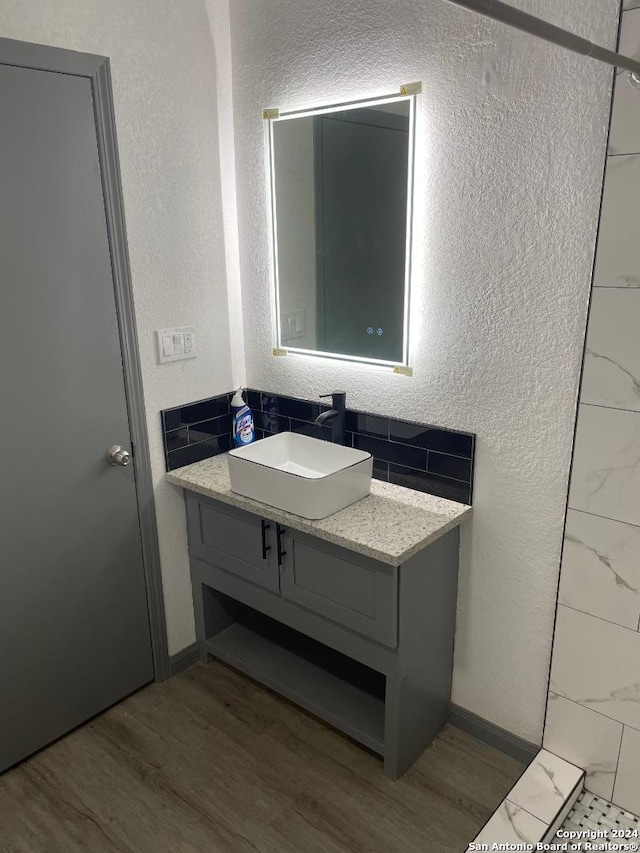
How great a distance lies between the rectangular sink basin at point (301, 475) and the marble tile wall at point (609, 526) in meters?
0.62

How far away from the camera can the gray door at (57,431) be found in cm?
177

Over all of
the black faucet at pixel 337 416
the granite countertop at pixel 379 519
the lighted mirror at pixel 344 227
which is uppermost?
the lighted mirror at pixel 344 227

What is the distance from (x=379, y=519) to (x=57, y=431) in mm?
979

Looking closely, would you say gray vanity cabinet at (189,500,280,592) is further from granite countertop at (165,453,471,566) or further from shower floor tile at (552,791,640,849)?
shower floor tile at (552,791,640,849)

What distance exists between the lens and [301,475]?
208 centimetres

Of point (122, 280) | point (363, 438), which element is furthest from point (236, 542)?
point (122, 280)

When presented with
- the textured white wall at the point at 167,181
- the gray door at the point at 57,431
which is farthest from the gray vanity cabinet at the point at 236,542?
the gray door at the point at 57,431

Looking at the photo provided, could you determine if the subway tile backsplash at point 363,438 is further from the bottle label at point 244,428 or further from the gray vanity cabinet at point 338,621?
the gray vanity cabinet at point 338,621

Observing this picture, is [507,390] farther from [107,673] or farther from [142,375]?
[107,673]

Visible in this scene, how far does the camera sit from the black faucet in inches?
85.2

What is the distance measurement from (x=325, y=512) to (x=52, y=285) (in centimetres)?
100

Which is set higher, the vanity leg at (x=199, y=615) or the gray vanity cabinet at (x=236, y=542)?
the gray vanity cabinet at (x=236, y=542)

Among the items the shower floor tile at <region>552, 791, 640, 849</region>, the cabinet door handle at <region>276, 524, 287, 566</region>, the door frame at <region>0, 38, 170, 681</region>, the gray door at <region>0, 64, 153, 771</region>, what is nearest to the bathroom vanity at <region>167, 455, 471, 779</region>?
the cabinet door handle at <region>276, 524, 287, 566</region>

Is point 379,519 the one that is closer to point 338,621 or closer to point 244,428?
point 338,621
